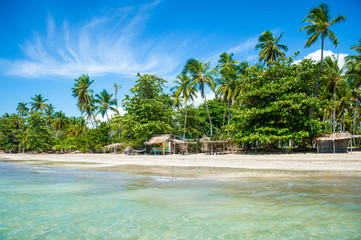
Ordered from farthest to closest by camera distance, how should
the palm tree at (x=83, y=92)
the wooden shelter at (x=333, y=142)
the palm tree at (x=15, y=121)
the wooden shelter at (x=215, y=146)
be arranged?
the palm tree at (x=15, y=121)
the palm tree at (x=83, y=92)
the wooden shelter at (x=215, y=146)
the wooden shelter at (x=333, y=142)

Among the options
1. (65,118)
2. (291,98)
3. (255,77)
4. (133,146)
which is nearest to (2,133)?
(65,118)

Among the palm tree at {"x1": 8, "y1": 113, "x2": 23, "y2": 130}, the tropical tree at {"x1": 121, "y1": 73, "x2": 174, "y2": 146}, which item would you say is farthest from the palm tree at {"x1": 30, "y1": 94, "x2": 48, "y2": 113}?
the tropical tree at {"x1": 121, "y1": 73, "x2": 174, "y2": 146}

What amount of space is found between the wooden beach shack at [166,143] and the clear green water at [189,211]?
49.0ft

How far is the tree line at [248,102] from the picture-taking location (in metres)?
17.6

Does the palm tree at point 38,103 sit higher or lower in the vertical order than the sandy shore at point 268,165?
higher

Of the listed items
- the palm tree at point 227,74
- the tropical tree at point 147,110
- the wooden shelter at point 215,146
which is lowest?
the wooden shelter at point 215,146

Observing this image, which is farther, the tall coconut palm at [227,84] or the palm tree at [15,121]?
the palm tree at [15,121]

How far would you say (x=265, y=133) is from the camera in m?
17.7

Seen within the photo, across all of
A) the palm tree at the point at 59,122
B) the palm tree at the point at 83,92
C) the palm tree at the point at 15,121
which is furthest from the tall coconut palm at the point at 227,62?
the palm tree at the point at 15,121

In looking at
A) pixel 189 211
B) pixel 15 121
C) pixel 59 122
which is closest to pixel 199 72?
pixel 189 211

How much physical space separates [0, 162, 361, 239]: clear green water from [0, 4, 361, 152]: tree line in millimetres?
10672

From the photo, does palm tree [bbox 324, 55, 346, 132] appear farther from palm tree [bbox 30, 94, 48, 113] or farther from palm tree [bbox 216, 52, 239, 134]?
palm tree [bbox 30, 94, 48, 113]

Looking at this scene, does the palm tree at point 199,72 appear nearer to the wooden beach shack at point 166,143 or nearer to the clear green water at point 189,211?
the wooden beach shack at point 166,143

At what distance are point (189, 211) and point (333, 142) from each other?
16.6m
